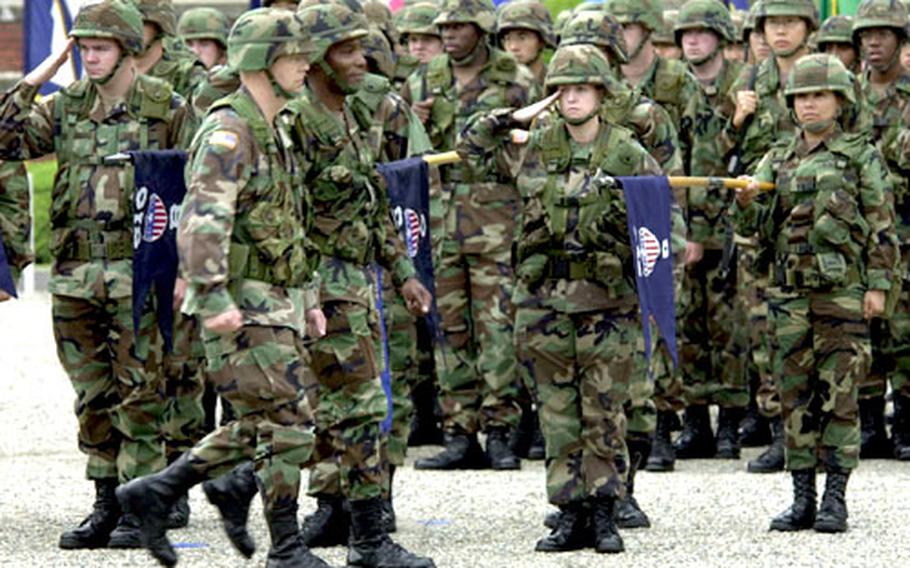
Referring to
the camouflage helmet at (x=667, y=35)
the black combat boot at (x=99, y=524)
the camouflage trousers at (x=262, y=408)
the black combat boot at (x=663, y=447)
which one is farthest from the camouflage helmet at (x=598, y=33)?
the camouflage helmet at (x=667, y=35)

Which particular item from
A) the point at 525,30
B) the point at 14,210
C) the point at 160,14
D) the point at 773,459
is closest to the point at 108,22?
the point at 14,210

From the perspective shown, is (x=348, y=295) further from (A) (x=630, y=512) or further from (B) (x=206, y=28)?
(B) (x=206, y=28)

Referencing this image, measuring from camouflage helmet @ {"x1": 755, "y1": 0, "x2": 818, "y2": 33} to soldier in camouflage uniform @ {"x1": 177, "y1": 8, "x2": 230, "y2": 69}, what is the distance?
309 cm

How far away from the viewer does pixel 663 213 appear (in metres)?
10.4

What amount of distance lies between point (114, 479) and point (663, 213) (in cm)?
271

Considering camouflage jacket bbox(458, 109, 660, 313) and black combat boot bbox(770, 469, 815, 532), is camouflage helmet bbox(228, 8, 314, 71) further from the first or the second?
black combat boot bbox(770, 469, 815, 532)

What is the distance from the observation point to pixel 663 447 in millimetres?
13570

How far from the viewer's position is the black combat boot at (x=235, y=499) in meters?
9.14

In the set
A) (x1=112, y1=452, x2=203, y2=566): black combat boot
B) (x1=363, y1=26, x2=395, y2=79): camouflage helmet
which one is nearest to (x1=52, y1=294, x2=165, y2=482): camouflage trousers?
(x1=112, y1=452, x2=203, y2=566): black combat boot

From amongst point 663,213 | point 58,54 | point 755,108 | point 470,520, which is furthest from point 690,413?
point 58,54

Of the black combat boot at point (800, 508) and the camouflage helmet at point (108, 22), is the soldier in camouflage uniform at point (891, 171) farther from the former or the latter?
the camouflage helmet at point (108, 22)

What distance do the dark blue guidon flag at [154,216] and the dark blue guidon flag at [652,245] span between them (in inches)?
76.8

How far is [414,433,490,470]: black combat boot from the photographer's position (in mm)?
13508

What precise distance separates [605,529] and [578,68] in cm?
196
